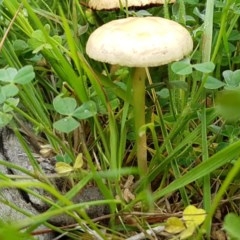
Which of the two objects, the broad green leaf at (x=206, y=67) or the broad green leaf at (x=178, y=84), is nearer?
the broad green leaf at (x=206, y=67)

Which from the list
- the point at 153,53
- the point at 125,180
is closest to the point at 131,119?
the point at 125,180

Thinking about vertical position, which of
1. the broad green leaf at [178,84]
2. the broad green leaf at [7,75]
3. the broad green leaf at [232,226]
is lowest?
the broad green leaf at [178,84]

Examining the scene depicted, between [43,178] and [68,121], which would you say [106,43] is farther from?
[43,178]

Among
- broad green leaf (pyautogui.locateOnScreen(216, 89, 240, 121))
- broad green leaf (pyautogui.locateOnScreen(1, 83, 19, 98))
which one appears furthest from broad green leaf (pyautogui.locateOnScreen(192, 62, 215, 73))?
broad green leaf (pyautogui.locateOnScreen(216, 89, 240, 121))

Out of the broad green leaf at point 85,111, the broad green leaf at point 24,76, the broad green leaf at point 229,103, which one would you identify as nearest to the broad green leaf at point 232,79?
the broad green leaf at point 85,111

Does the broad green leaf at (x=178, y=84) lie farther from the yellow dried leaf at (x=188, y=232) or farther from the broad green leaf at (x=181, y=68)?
the yellow dried leaf at (x=188, y=232)

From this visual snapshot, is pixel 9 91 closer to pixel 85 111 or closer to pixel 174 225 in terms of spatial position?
pixel 85 111

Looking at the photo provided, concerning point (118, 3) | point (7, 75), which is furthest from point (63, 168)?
point (118, 3)
